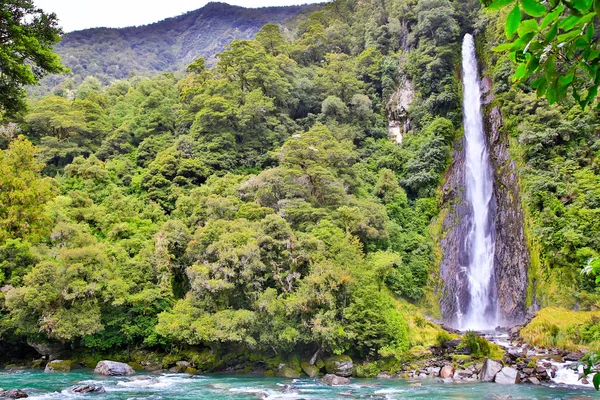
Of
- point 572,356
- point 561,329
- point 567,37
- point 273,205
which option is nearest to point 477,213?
point 561,329

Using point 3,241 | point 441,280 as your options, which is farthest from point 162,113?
point 441,280

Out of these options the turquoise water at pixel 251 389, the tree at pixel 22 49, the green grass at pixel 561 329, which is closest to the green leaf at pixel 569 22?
the tree at pixel 22 49

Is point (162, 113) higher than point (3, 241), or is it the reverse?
point (162, 113)

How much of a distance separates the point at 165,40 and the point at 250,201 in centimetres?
14749

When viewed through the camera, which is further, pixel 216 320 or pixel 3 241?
pixel 3 241

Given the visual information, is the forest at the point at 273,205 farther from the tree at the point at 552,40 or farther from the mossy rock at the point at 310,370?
the tree at the point at 552,40

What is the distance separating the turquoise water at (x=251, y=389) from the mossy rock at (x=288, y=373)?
2.83 feet

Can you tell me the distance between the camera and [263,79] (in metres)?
41.5

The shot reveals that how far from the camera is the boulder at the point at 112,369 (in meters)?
19.9

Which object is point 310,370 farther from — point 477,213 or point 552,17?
point 552,17

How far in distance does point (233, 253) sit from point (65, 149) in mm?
26362

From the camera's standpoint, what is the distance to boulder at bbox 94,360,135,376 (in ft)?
65.4

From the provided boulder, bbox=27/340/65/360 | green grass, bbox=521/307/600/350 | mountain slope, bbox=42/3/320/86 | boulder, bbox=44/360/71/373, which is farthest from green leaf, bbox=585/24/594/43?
mountain slope, bbox=42/3/320/86

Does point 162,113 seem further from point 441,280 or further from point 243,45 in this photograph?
point 441,280
